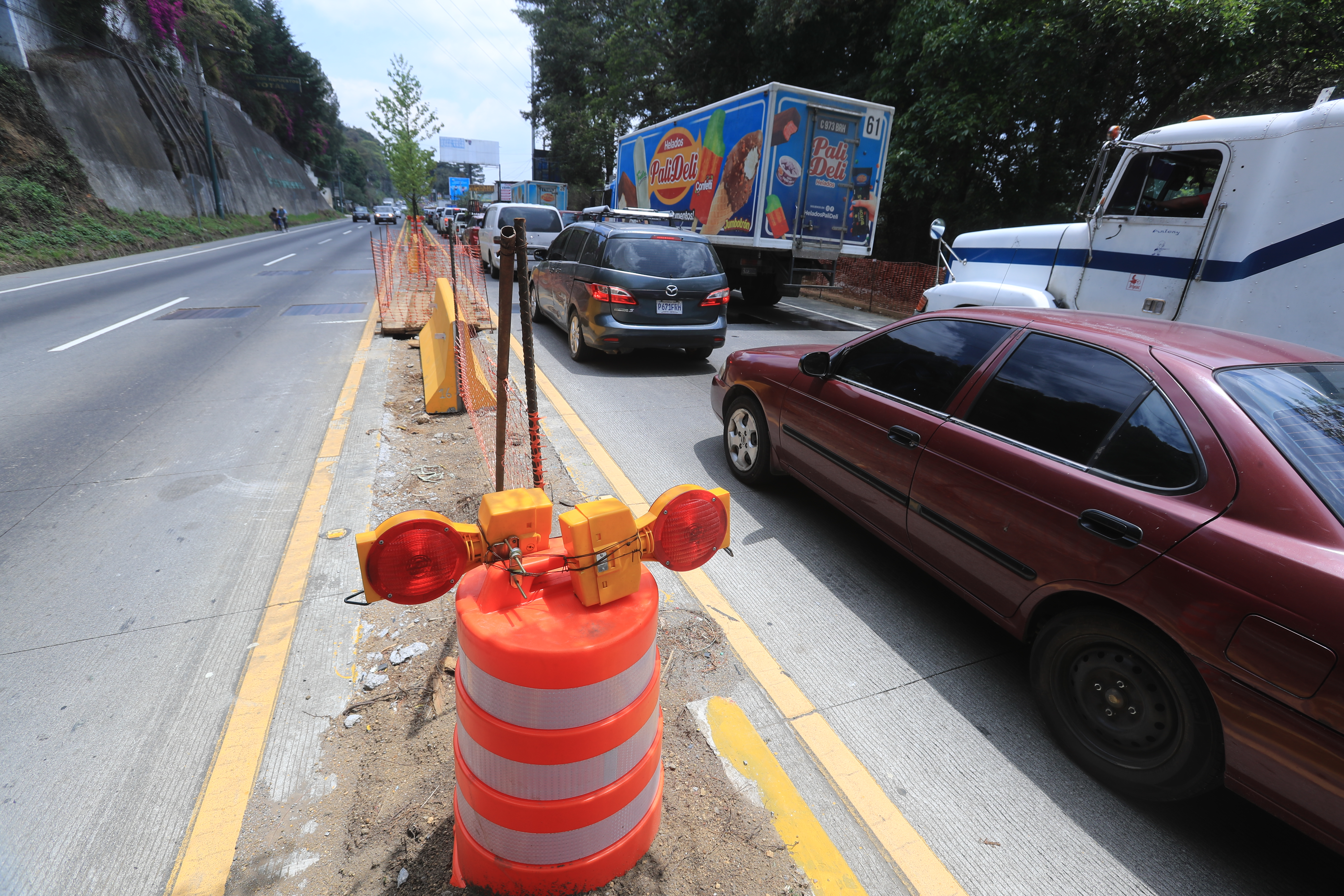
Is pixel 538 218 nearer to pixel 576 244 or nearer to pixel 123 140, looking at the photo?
pixel 576 244

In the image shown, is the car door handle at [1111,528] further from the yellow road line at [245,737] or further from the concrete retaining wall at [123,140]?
the concrete retaining wall at [123,140]

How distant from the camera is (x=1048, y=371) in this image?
2.87m

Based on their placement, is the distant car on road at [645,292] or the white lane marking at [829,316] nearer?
the distant car on road at [645,292]

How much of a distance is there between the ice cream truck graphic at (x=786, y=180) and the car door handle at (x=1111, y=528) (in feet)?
32.6

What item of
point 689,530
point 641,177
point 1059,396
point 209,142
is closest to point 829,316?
point 641,177

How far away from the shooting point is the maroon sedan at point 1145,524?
6.20 ft

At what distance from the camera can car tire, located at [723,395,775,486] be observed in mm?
4602

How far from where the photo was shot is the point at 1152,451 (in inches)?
94.0

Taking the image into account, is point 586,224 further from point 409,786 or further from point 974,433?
point 409,786

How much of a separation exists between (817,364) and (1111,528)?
199 cm

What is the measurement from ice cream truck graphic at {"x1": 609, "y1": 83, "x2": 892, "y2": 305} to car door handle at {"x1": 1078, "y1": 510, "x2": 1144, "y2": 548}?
993 centimetres

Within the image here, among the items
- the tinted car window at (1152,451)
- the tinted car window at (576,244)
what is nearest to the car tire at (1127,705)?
the tinted car window at (1152,451)

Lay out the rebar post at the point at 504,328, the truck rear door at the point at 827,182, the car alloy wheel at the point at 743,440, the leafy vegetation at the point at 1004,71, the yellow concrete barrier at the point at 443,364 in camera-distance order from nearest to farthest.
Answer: the rebar post at the point at 504,328 → the car alloy wheel at the point at 743,440 → the yellow concrete barrier at the point at 443,364 → the leafy vegetation at the point at 1004,71 → the truck rear door at the point at 827,182

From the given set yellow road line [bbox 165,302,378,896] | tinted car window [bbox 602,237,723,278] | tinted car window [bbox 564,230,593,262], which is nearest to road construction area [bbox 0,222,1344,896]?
yellow road line [bbox 165,302,378,896]
